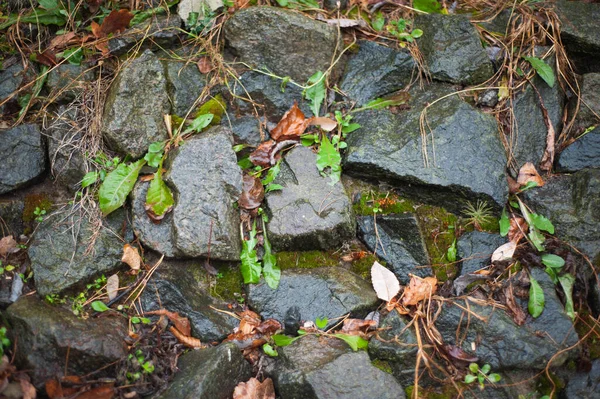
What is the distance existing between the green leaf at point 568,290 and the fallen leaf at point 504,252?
0.34 m

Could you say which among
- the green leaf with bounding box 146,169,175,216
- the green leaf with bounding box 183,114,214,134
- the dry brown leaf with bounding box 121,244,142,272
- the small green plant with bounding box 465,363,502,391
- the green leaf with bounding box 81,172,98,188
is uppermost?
the green leaf with bounding box 183,114,214,134

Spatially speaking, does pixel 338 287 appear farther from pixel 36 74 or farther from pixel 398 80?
pixel 36 74

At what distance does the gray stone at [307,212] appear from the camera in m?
3.55

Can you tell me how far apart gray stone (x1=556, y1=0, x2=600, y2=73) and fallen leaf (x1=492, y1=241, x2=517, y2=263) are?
183 centimetres

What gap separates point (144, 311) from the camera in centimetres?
337

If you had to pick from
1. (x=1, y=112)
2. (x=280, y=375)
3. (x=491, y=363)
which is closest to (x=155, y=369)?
(x=280, y=375)

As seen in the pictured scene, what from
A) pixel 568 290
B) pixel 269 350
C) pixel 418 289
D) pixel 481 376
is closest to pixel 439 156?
pixel 418 289

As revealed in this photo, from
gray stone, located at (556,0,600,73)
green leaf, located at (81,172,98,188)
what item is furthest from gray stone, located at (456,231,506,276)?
green leaf, located at (81,172,98,188)

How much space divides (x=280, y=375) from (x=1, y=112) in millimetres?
2906

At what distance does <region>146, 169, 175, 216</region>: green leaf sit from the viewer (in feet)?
11.5

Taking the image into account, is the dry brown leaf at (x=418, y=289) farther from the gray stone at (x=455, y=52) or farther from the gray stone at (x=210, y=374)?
the gray stone at (x=455, y=52)

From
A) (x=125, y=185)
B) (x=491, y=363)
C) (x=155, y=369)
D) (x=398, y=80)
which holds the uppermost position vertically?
(x=398, y=80)

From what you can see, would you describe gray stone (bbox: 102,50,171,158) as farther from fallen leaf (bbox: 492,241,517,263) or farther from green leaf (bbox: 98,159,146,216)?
fallen leaf (bbox: 492,241,517,263)

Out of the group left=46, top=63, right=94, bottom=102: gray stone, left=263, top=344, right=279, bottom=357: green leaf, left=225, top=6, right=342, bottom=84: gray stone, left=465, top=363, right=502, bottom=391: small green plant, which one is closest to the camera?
left=465, top=363, right=502, bottom=391: small green plant
